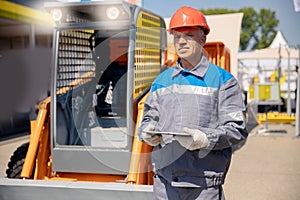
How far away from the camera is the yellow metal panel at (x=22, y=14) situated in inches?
405

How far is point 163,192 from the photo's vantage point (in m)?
2.35

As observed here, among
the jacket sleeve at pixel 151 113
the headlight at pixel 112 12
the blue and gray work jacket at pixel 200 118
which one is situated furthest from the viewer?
the headlight at pixel 112 12

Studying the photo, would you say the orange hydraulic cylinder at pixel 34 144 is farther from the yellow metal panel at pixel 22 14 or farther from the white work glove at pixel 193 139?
the yellow metal panel at pixel 22 14

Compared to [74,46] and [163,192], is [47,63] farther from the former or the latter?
[163,192]

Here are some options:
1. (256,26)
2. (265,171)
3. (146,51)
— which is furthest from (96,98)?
(256,26)

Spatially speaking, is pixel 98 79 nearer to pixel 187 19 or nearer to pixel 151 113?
pixel 151 113

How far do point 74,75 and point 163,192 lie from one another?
2176mm

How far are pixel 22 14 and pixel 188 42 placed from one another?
32.0 ft

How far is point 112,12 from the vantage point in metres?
3.68

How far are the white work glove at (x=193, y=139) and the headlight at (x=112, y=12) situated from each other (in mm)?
1866

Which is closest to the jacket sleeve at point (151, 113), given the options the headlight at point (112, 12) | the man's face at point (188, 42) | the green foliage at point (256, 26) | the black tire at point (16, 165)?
the man's face at point (188, 42)

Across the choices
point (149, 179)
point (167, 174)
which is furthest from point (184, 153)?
point (149, 179)

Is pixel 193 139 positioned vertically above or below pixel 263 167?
above

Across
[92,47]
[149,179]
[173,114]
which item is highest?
[92,47]
